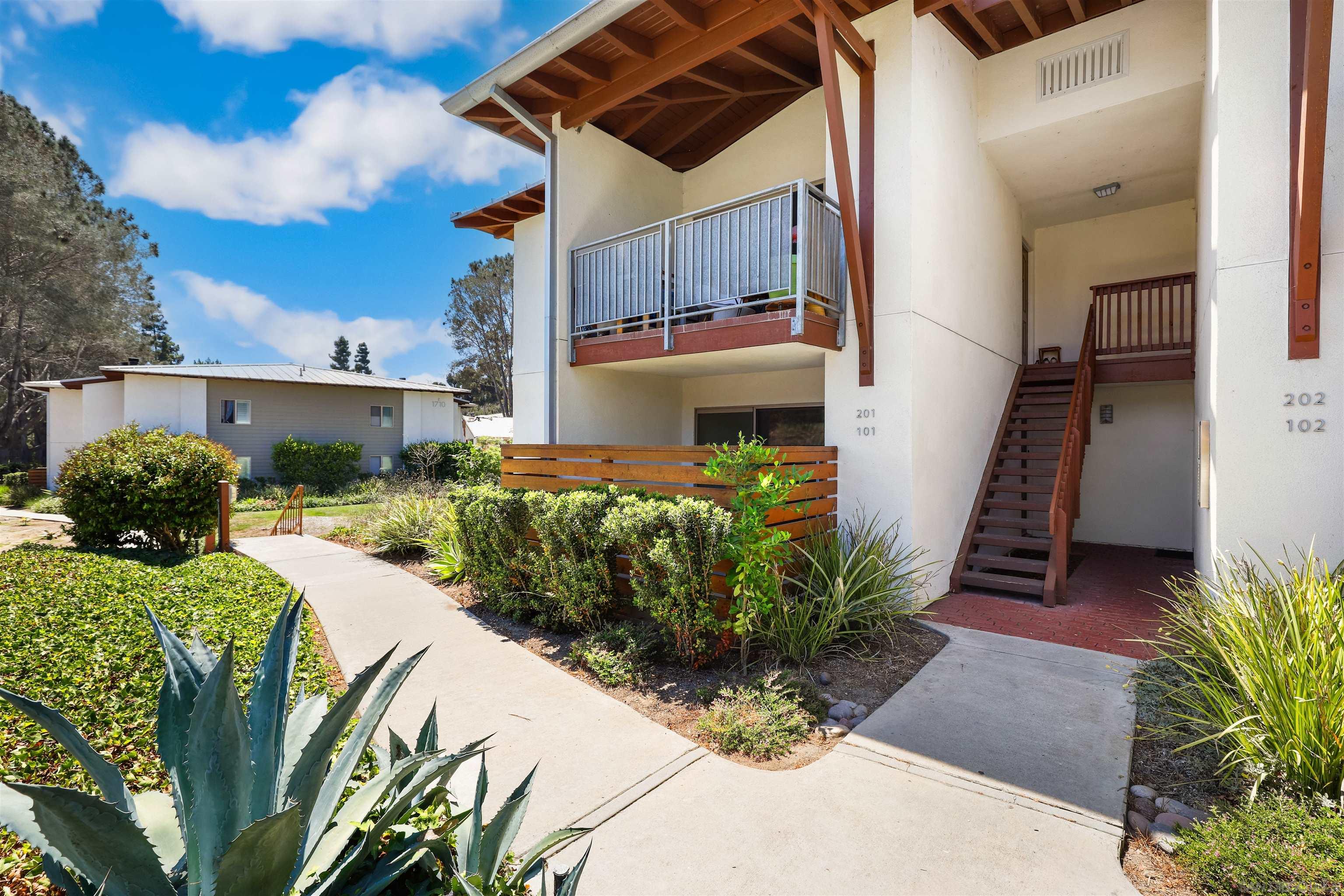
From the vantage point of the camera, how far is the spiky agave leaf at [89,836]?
135cm

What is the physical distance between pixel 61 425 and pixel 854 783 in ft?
84.1

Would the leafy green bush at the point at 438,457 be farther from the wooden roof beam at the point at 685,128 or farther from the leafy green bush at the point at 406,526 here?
the wooden roof beam at the point at 685,128

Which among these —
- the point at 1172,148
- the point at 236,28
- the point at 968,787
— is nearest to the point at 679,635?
the point at 968,787

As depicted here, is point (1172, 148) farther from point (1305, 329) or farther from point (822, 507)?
point (822, 507)

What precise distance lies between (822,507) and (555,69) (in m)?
6.03

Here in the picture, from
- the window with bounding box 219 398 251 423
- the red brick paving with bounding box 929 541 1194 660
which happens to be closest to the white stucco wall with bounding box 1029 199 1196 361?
the red brick paving with bounding box 929 541 1194 660

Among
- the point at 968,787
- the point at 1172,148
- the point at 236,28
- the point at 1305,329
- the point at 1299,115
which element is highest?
the point at 236,28

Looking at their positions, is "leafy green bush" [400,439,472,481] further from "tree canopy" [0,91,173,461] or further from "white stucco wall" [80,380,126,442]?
"tree canopy" [0,91,173,461]

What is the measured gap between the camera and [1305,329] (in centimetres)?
421

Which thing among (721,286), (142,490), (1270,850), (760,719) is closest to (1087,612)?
(1270,850)

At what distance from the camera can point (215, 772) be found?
1.59 meters

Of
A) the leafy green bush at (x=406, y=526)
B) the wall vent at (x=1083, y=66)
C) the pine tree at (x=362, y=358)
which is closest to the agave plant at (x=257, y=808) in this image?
the leafy green bush at (x=406, y=526)

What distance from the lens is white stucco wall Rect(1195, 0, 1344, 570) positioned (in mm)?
4137

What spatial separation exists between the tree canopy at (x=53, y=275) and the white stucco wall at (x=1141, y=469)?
2975cm
